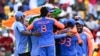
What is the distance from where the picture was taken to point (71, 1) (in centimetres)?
2939

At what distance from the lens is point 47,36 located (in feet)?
53.2

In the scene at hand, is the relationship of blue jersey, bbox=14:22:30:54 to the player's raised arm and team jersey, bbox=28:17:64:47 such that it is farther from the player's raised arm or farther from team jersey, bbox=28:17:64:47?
the player's raised arm

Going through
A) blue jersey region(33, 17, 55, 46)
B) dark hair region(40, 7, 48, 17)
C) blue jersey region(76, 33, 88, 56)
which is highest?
dark hair region(40, 7, 48, 17)

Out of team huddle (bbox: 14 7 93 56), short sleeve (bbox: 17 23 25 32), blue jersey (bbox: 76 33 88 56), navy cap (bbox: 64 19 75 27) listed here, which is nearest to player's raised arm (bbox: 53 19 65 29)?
team huddle (bbox: 14 7 93 56)

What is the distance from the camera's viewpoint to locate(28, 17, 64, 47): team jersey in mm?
16172

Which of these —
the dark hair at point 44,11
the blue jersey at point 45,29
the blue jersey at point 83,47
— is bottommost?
the blue jersey at point 83,47

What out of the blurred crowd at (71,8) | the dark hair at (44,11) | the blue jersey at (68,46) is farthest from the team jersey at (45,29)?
the blurred crowd at (71,8)

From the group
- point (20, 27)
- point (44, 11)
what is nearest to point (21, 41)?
point (20, 27)

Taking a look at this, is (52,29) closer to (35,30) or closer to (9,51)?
(35,30)

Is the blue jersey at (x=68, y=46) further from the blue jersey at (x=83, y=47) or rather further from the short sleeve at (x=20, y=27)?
the short sleeve at (x=20, y=27)

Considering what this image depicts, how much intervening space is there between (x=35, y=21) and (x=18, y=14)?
0.92m

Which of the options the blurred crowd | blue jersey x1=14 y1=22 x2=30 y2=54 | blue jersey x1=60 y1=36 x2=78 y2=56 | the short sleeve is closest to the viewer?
blue jersey x1=60 y1=36 x2=78 y2=56

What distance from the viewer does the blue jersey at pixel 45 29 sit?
53.1ft

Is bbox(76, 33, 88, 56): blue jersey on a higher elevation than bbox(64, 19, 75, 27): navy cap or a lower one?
lower
